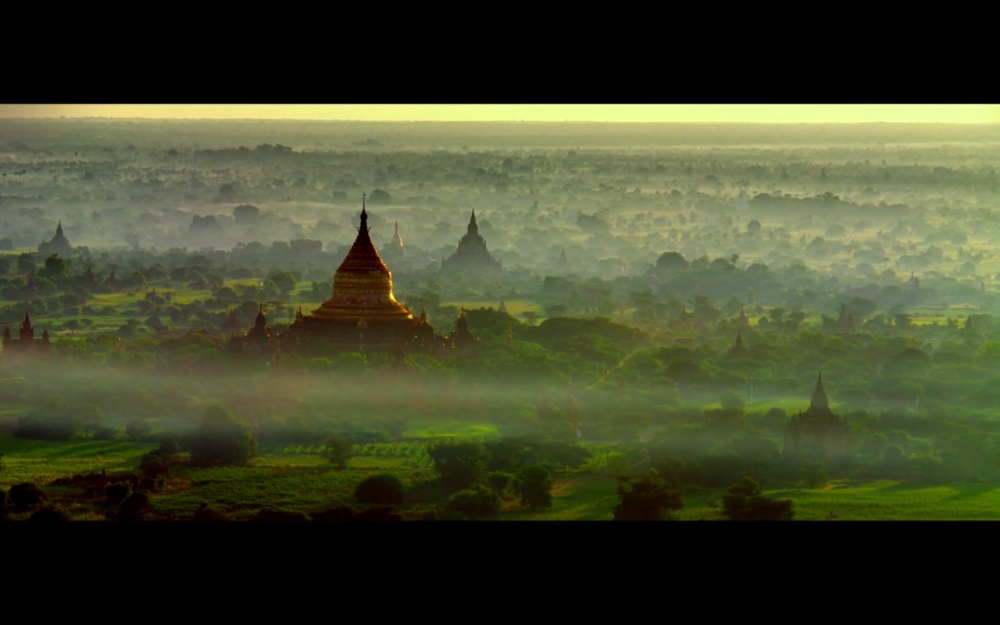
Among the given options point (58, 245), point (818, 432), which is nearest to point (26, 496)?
point (58, 245)

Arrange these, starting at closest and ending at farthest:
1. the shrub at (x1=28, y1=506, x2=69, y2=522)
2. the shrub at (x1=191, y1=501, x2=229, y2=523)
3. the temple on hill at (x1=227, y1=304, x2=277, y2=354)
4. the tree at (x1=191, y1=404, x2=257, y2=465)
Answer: the shrub at (x1=28, y1=506, x2=69, y2=522) → the shrub at (x1=191, y1=501, x2=229, y2=523) → the tree at (x1=191, y1=404, x2=257, y2=465) → the temple on hill at (x1=227, y1=304, x2=277, y2=354)

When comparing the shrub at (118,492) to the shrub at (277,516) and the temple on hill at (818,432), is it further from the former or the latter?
the temple on hill at (818,432)

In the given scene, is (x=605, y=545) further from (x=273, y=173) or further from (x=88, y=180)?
(x=88, y=180)

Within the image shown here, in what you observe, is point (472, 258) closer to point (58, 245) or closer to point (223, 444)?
point (223, 444)

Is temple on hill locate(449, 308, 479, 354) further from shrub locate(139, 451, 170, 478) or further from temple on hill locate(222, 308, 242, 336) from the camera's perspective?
shrub locate(139, 451, 170, 478)

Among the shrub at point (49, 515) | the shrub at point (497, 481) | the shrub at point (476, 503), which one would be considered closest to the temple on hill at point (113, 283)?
the shrub at point (49, 515)

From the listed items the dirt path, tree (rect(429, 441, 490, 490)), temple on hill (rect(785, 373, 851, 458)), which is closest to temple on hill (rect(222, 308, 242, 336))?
tree (rect(429, 441, 490, 490))
